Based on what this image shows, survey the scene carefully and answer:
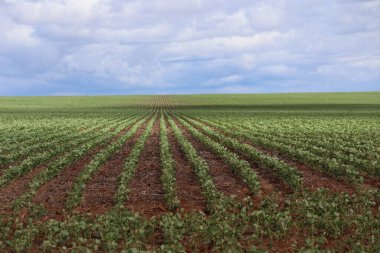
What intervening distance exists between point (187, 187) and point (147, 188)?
1399 millimetres

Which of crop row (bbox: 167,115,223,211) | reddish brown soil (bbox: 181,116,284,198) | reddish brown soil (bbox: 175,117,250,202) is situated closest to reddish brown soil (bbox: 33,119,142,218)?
crop row (bbox: 167,115,223,211)

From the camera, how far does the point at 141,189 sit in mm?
15984

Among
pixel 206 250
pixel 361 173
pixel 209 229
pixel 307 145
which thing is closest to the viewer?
pixel 206 250

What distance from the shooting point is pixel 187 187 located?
16.1 m

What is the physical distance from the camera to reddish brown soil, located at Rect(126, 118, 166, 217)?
1363 centimetres

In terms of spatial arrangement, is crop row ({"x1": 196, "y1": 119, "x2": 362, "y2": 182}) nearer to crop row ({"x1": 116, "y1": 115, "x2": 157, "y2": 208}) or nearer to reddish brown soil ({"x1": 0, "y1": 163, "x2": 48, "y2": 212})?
crop row ({"x1": 116, "y1": 115, "x2": 157, "y2": 208})

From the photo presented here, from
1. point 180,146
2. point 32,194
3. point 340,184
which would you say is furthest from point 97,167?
point 340,184

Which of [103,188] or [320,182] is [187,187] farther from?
[320,182]

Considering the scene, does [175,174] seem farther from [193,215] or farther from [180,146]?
[180,146]

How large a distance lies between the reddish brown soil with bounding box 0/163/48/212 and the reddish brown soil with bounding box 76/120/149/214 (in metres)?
2.31

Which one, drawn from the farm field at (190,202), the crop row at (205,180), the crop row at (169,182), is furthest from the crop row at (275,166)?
the crop row at (169,182)

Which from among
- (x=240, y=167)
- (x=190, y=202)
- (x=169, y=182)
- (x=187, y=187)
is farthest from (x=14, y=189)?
(x=240, y=167)

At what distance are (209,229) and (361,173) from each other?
9.62 metres

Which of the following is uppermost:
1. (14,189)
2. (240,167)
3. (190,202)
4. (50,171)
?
(240,167)
